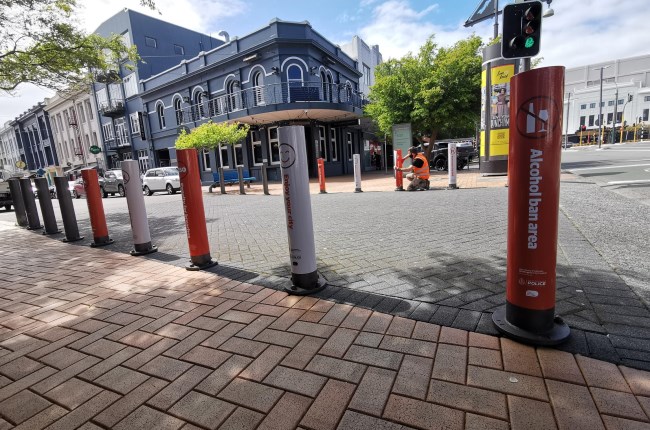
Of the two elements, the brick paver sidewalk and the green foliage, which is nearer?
the brick paver sidewalk

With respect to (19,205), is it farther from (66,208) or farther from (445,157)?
(445,157)

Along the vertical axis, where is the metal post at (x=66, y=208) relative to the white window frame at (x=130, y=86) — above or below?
below

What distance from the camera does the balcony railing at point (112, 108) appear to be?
3064 centimetres

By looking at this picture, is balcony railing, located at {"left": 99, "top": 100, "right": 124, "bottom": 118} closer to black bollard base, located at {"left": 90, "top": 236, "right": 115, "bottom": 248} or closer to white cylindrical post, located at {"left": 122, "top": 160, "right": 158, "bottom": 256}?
black bollard base, located at {"left": 90, "top": 236, "right": 115, "bottom": 248}

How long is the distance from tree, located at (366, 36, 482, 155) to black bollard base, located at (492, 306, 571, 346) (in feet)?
54.3

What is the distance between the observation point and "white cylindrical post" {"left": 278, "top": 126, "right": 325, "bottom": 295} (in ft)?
10.4

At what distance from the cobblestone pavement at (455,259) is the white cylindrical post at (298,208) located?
0.78 ft

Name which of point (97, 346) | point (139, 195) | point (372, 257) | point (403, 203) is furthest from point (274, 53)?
point (97, 346)

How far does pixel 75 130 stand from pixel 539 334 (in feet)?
155

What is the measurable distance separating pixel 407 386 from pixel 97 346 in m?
2.27

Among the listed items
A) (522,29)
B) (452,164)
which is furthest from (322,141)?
(522,29)

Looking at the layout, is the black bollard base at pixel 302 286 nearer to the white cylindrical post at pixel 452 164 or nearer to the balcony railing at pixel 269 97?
the white cylindrical post at pixel 452 164

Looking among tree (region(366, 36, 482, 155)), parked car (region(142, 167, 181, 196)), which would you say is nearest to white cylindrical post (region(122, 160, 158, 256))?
parked car (region(142, 167, 181, 196))

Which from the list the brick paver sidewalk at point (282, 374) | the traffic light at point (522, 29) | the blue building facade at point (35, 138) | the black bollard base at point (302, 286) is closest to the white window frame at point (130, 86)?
the blue building facade at point (35, 138)
